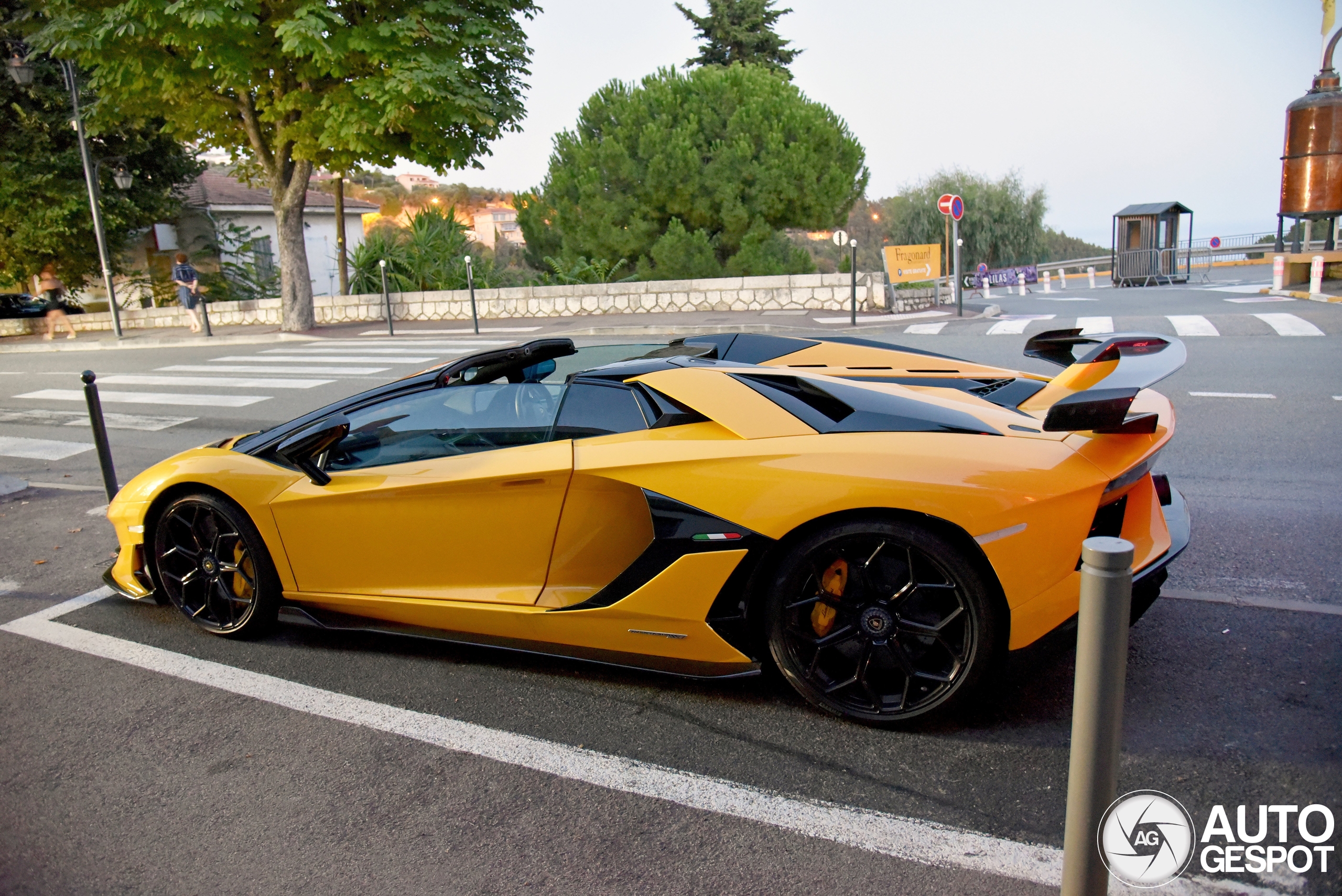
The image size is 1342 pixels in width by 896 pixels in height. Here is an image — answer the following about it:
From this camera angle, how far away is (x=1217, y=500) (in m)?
5.21

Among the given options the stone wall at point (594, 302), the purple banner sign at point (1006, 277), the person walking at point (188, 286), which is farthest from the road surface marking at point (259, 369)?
the purple banner sign at point (1006, 277)

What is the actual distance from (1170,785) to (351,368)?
12681 millimetres

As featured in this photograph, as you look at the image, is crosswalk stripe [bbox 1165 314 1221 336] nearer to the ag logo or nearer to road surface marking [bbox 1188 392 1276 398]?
road surface marking [bbox 1188 392 1276 398]

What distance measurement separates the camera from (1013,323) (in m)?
14.7

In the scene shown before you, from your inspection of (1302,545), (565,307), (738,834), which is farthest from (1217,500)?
(565,307)

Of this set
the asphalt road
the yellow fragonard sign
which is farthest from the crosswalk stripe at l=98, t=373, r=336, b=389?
the yellow fragonard sign

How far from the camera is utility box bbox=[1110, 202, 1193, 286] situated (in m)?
29.8

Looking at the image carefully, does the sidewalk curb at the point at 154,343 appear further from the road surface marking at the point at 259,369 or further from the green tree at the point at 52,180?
the green tree at the point at 52,180

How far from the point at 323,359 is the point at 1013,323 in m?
11.1

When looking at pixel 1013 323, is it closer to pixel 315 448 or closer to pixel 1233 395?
pixel 1233 395

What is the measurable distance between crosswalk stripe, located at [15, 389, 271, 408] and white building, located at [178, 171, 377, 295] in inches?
780

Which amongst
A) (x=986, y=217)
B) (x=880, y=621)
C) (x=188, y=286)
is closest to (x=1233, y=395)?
(x=880, y=621)

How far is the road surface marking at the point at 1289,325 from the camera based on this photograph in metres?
11.8

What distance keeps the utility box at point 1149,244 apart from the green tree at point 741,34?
54.3 feet
